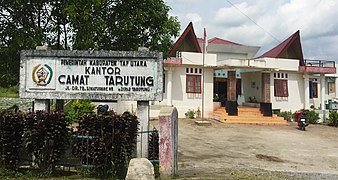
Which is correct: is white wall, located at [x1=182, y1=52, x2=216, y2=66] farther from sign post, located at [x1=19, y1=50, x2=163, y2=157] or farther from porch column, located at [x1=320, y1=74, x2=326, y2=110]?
sign post, located at [x1=19, y1=50, x2=163, y2=157]

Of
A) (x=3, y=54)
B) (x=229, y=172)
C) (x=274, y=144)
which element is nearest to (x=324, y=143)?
(x=274, y=144)

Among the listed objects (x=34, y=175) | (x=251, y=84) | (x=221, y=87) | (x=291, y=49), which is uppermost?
(x=291, y=49)

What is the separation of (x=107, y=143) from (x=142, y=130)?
1.11 meters

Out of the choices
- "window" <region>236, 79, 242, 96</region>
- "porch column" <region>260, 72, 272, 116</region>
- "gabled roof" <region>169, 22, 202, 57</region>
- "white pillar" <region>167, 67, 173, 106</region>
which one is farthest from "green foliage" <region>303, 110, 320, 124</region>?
"white pillar" <region>167, 67, 173, 106</region>

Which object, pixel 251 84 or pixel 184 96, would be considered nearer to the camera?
pixel 184 96

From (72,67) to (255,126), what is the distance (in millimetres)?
13316

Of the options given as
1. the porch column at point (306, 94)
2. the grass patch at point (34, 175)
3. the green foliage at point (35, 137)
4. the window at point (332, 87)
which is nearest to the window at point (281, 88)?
the porch column at point (306, 94)

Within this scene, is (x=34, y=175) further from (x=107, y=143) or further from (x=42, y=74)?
(x=42, y=74)

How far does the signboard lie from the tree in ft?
2.60

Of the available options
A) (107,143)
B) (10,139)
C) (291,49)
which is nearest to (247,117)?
(291,49)

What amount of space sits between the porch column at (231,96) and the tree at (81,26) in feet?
37.1

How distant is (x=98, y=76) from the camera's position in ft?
23.0

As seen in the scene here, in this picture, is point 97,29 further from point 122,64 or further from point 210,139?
point 210,139

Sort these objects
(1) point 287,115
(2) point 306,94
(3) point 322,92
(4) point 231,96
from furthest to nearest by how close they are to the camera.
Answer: (3) point 322,92 < (2) point 306,94 < (1) point 287,115 < (4) point 231,96
